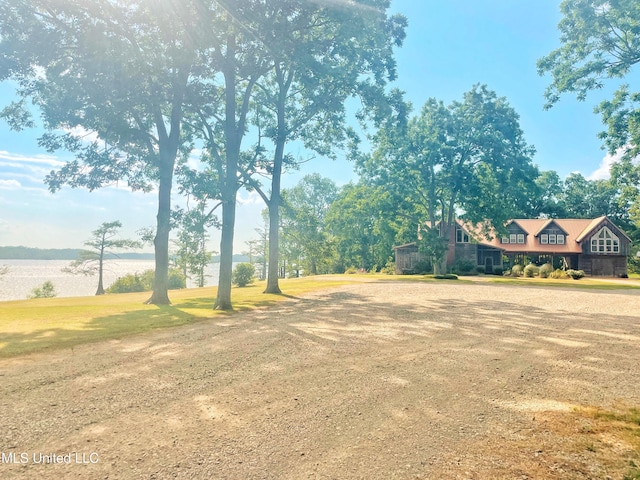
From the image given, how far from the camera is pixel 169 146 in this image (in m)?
18.4

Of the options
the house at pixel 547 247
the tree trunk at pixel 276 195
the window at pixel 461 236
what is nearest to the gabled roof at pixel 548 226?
the house at pixel 547 247

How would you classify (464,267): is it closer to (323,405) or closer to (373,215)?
(373,215)

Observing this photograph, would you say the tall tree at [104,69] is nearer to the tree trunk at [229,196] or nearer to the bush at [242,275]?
the tree trunk at [229,196]

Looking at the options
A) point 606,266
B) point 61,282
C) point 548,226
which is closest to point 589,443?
point 548,226

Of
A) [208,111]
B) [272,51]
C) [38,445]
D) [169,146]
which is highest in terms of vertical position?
[272,51]

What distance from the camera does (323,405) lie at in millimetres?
5242

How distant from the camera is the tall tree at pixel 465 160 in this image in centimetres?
3453

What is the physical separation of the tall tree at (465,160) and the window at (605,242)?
15.8 meters

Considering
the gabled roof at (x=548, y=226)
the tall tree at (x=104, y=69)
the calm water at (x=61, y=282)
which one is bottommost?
the calm water at (x=61, y=282)

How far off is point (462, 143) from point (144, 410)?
3674cm

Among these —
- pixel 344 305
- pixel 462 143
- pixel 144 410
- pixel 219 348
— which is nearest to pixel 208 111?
pixel 344 305

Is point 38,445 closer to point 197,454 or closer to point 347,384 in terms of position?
point 197,454

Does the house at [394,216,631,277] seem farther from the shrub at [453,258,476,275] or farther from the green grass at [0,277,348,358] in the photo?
the green grass at [0,277,348,358]

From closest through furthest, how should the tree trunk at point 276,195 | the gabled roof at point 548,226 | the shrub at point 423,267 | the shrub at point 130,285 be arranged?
the tree trunk at point 276,195
the shrub at point 130,285
the shrub at point 423,267
the gabled roof at point 548,226
